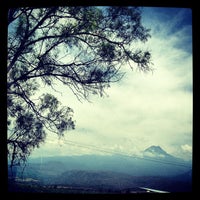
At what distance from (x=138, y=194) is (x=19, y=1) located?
268cm

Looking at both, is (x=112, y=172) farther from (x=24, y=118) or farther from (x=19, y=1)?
(x=19, y=1)

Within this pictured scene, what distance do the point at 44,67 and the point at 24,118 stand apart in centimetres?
72

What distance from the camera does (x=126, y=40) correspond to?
3102mm

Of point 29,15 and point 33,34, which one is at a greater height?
point 29,15

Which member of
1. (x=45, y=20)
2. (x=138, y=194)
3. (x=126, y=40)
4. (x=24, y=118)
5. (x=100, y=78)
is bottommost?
(x=138, y=194)

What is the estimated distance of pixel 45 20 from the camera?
3.08 metres

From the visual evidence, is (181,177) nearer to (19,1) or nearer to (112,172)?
(112,172)

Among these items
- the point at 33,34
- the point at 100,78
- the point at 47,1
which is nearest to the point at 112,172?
the point at 100,78

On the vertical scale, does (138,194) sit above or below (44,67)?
below

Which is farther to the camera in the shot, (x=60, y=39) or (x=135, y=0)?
(x=60, y=39)
